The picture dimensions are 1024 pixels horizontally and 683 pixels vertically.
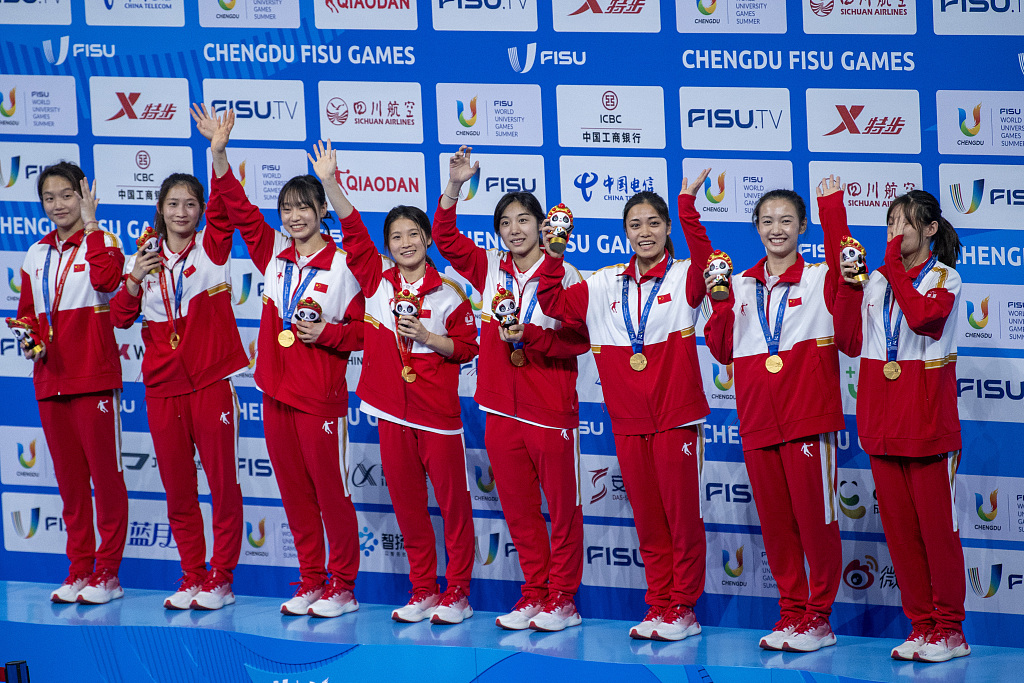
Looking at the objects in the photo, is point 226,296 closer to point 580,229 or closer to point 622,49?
point 580,229

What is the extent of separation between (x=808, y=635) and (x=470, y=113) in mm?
2786

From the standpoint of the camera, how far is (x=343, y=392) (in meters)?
4.80

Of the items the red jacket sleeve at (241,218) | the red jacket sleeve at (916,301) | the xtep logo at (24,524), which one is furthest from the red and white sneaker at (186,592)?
the red jacket sleeve at (916,301)

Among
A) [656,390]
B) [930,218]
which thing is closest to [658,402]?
[656,390]

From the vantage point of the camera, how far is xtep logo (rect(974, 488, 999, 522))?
4695 mm

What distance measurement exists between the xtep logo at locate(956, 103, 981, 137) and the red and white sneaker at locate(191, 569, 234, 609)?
3.81 meters

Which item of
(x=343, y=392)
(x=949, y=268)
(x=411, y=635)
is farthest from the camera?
(x=343, y=392)

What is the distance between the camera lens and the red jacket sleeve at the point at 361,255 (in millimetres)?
4641

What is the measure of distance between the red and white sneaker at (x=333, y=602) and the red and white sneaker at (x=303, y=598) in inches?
1.7

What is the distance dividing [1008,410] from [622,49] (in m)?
2.33

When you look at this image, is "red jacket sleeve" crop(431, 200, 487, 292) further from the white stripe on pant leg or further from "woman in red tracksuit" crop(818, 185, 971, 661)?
the white stripe on pant leg

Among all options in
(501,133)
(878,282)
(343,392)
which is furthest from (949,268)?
(343,392)

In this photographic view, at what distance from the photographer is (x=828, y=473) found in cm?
420

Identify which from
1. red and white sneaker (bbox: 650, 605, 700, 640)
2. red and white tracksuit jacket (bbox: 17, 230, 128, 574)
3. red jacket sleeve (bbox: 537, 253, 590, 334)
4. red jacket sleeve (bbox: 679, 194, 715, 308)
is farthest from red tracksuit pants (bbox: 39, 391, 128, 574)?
red jacket sleeve (bbox: 679, 194, 715, 308)
